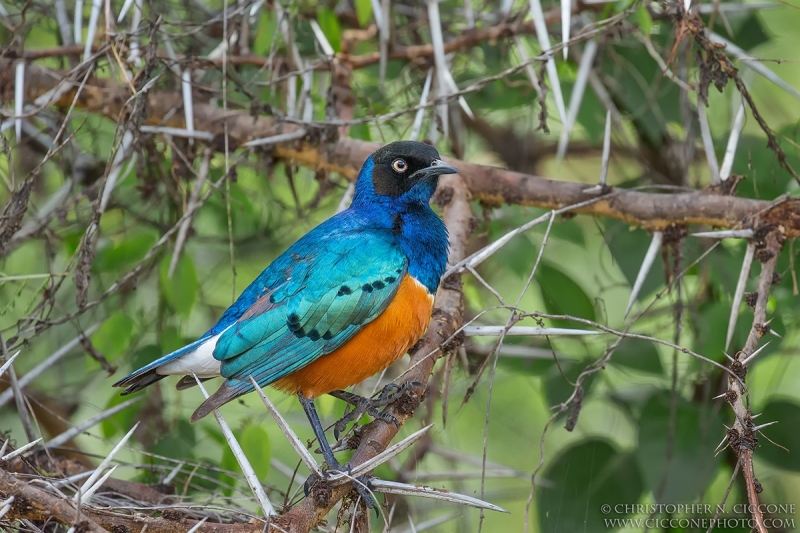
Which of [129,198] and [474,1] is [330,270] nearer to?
[129,198]

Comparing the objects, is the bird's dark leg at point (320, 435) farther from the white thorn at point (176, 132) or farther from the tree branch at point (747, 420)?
the tree branch at point (747, 420)

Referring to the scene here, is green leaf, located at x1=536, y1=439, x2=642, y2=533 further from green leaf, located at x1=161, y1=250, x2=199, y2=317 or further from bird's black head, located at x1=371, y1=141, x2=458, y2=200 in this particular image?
green leaf, located at x1=161, y1=250, x2=199, y2=317

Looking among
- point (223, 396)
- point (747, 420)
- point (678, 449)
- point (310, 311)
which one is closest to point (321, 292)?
point (310, 311)

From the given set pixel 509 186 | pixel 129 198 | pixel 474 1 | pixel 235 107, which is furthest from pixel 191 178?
pixel 474 1

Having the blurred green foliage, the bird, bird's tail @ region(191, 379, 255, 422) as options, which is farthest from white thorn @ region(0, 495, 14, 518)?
the blurred green foliage

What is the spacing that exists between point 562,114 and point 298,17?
6.51 feet

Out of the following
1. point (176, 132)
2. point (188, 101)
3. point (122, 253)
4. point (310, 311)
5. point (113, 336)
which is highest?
point (188, 101)

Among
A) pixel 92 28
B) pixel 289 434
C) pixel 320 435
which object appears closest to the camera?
pixel 289 434

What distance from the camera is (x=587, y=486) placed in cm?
464

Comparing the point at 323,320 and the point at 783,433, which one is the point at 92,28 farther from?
the point at 783,433

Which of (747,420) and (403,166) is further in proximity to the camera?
(403,166)

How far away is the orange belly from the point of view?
12.2 ft

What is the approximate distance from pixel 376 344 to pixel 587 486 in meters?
1.69

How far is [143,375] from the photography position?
146 inches
